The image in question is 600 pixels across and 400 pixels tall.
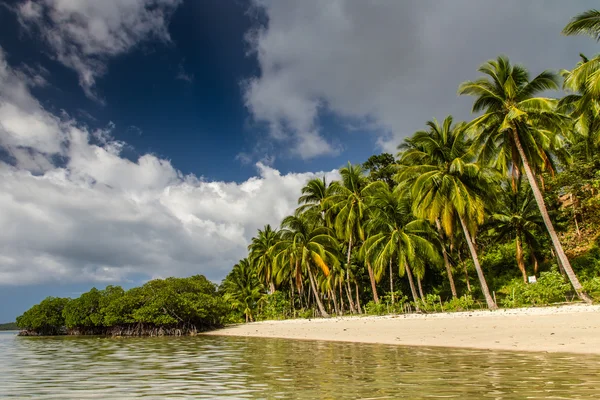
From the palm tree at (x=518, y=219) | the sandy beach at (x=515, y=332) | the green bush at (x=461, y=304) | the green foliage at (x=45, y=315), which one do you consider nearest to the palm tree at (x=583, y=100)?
the palm tree at (x=518, y=219)

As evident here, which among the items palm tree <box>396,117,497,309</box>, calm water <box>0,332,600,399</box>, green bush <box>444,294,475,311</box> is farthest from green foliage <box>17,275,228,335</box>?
calm water <box>0,332,600,399</box>

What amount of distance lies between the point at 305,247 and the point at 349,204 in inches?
247

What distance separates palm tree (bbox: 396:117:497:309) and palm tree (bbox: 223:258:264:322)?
36.0 m

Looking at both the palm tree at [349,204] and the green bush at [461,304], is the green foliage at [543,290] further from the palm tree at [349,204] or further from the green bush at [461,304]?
the palm tree at [349,204]

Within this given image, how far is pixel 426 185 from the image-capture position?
92.8 ft

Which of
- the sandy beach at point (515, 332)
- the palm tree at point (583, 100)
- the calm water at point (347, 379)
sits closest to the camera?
the calm water at point (347, 379)

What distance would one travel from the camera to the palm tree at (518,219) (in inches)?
1369

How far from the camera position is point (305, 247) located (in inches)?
1522

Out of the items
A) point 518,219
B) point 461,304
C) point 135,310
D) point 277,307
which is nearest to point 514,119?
point 461,304

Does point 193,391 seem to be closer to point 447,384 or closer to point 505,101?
point 447,384

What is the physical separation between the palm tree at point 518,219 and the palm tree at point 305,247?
15828 mm

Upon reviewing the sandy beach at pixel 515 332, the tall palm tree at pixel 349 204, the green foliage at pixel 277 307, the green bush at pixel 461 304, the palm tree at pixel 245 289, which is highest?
the tall palm tree at pixel 349 204

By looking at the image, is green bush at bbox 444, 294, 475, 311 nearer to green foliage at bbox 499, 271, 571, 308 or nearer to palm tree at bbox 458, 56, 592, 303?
green foliage at bbox 499, 271, 571, 308

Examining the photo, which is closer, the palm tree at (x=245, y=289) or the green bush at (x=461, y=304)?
the green bush at (x=461, y=304)
